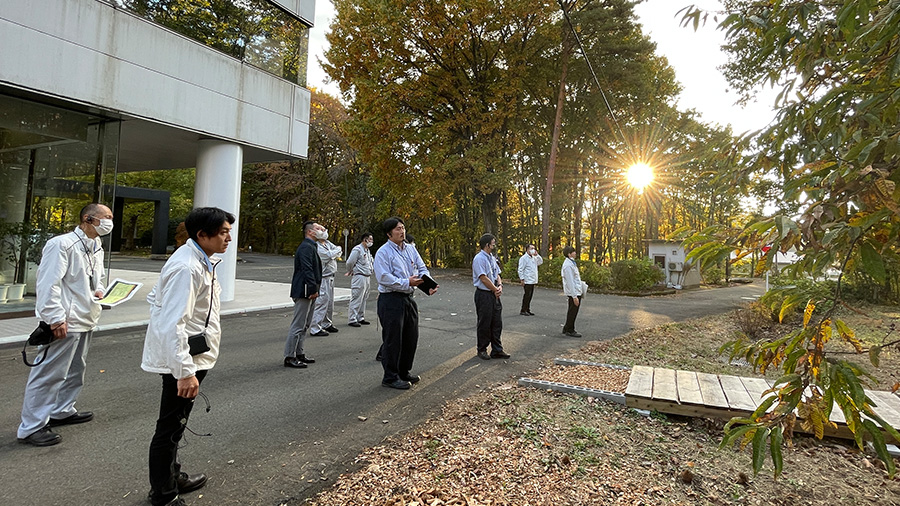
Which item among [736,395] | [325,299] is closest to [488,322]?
[736,395]

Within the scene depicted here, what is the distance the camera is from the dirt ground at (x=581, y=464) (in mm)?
2850

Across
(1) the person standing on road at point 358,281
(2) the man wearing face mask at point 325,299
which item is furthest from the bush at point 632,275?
(2) the man wearing face mask at point 325,299

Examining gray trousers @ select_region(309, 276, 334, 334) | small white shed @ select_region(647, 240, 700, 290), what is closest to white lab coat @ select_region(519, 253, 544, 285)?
gray trousers @ select_region(309, 276, 334, 334)

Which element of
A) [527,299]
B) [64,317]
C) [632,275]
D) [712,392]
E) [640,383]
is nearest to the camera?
[64,317]

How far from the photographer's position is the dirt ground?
2.85 m

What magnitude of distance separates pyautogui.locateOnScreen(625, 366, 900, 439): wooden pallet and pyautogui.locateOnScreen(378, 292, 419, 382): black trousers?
8.11 feet

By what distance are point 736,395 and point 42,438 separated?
20.1ft

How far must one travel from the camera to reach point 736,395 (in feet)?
14.0

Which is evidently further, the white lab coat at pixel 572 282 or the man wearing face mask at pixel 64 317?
the white lab coat at pixel 572 282

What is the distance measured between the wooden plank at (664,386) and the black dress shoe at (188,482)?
3.90m

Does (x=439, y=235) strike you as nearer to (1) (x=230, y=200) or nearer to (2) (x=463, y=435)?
(1) (x=230, y=200)

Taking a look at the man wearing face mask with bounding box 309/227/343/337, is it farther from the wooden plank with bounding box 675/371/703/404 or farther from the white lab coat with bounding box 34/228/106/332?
the wooden plank with bounding box 675/371/703/404

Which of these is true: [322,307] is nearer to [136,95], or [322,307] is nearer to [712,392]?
[136,95]

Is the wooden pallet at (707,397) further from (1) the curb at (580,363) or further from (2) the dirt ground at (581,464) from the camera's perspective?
(1) the curb at (580,363)
